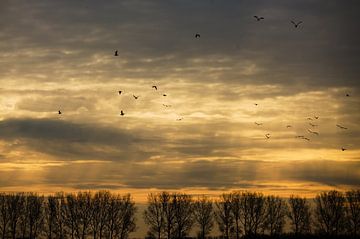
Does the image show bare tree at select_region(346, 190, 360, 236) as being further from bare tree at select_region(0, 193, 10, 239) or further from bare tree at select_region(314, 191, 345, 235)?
bare tree at select_region(0, 193, 10, 239)

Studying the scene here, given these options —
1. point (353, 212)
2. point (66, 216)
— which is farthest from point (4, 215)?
point (353, 212)

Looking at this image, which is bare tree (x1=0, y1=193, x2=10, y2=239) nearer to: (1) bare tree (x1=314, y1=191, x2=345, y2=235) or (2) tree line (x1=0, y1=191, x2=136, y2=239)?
(2) tree line (x1=0, y1=191, x2=136, y2=239)

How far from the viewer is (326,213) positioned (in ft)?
511

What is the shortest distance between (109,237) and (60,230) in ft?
53.4

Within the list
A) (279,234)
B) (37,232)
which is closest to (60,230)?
(37,232)

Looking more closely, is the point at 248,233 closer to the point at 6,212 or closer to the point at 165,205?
the point at 165,205

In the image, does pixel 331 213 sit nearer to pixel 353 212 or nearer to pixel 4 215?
pixel 353 212

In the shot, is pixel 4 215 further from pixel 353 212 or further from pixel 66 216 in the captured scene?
pixel 353 212

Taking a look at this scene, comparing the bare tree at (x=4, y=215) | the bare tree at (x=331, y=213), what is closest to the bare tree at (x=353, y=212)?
the bare tree at (x=331, y=213)

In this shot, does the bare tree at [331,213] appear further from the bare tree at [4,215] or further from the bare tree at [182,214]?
the bare tree at [4,215]

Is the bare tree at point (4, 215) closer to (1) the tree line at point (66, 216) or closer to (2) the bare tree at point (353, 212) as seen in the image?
(1) the tree line at point (66, 216)

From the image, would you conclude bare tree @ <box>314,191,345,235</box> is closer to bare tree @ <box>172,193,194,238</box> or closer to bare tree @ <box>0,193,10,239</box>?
bare tree @ <box>172,193,194,238</box>

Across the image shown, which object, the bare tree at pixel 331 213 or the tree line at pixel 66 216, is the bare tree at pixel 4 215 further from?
the bare tree at pixel 331 213

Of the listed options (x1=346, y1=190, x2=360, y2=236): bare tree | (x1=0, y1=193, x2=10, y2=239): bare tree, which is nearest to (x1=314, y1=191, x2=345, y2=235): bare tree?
(x1=346, y1=190, x2=360, y2=236): bare tree
